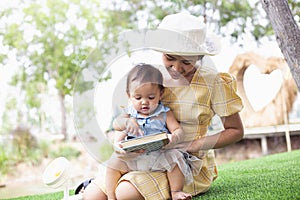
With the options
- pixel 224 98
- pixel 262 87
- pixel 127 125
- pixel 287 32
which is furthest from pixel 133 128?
pixel 262 87

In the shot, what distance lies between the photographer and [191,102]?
61.7 inches

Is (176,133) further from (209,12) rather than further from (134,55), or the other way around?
(209,12)

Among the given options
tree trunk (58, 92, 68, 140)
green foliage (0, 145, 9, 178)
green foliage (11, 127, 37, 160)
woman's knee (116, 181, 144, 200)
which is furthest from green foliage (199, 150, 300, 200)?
tree trunk (58, 92, 68, 140)

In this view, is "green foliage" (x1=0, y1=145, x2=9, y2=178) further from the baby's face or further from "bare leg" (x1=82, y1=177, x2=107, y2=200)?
the baby's face

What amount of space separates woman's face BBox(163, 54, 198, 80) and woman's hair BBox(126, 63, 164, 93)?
0.05 m

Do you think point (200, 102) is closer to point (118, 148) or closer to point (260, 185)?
point (118, 148)

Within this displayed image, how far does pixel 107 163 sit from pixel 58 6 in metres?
6.96

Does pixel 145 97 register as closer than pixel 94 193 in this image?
Yes

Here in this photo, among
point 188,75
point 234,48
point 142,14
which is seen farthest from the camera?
point 142,14

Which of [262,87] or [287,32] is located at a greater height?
[287,32]

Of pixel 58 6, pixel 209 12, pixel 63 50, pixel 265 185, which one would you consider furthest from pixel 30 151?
pixel 265 185

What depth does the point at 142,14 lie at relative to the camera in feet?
23.6

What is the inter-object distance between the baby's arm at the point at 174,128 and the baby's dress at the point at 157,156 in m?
0.01

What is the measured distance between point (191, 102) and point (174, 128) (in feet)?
0.42
